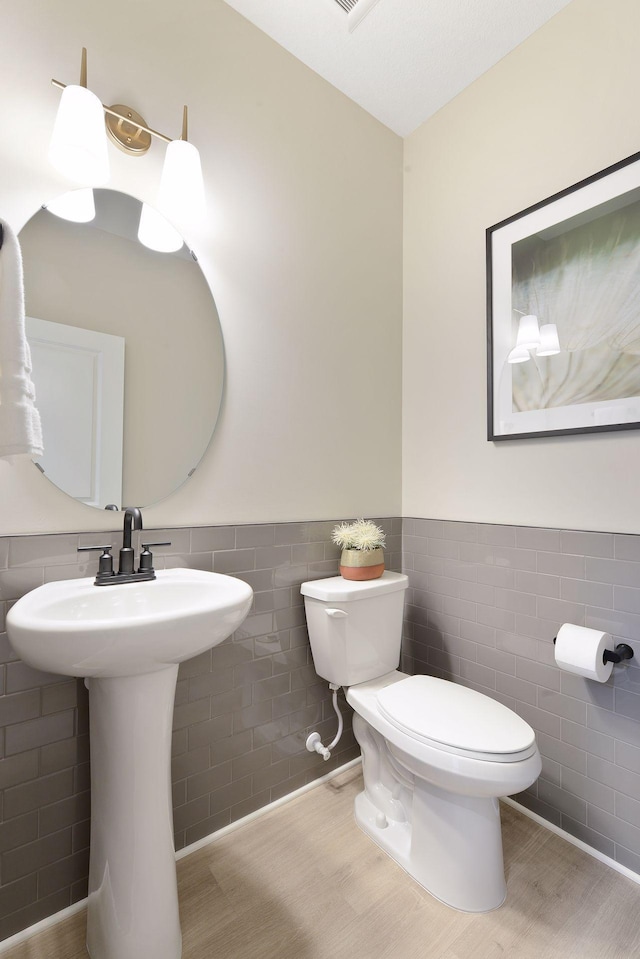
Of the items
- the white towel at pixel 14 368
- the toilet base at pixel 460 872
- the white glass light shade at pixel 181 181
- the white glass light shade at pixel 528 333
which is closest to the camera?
the white towel at pixel 14 368

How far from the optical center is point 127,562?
3.93 ft

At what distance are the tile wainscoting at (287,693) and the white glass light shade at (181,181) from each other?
0.98m

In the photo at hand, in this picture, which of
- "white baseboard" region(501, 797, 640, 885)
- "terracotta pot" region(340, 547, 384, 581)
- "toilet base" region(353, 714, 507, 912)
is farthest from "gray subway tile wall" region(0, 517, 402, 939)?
"white baseboard" region(501, 797, 640, 885)

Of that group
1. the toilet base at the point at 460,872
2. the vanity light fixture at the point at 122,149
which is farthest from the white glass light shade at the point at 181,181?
the toilet base at the point at 460,872

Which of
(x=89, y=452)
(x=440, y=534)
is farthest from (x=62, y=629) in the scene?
(x=440, y=534)

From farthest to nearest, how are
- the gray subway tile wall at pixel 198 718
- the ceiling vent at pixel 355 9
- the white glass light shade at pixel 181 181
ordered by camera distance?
the ceiling vent at pixel 355 9, the white glass light shade at pixel 181 181, the gray subway tile wall at pixel 198 718

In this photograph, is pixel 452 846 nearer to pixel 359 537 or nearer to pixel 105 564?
pixel 359 537

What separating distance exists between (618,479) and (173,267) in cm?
150

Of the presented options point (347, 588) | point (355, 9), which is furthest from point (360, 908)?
point (355, 9)

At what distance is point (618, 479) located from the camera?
140 cm

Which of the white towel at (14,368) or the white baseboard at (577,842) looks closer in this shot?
the white towel at (14,368)

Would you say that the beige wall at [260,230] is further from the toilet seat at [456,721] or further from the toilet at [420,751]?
the toilet seat at [456,721]

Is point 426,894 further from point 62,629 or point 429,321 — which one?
point 429,321

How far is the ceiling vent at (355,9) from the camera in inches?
58.0
